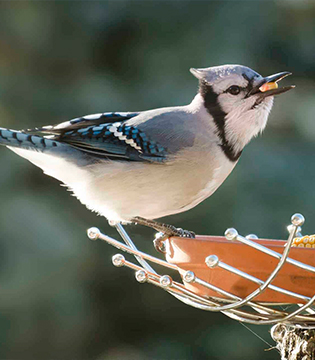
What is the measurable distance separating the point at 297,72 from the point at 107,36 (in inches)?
34.1

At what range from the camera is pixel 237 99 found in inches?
44.5

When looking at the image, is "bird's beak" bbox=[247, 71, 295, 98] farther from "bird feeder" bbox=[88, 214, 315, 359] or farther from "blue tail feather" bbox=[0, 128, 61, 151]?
"blue tail feather" bbox=[0, 128, 61, 151]

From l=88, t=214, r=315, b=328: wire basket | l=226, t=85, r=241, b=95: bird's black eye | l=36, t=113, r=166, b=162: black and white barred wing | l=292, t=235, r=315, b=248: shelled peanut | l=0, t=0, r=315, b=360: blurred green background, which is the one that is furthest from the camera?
l=0, t=0, r=315, b=360: blurred green background

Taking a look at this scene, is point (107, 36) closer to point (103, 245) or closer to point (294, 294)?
point (103, 245)

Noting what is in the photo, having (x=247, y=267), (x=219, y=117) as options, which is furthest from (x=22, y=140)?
(x=247, y=267)

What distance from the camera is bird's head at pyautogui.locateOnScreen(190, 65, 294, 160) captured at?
110cm

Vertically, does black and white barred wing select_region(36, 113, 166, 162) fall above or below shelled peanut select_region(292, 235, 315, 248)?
above

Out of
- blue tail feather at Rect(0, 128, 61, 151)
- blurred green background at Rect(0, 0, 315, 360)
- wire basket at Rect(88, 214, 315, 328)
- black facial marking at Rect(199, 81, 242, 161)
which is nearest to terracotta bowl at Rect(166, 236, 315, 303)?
wire basket at Rect(88, 214, 315, 328)

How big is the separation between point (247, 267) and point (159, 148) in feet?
1.36

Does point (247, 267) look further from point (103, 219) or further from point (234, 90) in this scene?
Answer: point (103, 219)

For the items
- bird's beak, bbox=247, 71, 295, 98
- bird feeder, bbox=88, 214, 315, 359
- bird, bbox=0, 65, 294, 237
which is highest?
bird's beak, bbox=247, 71, 295, 98

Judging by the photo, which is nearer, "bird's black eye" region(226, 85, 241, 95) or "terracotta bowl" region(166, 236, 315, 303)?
"terracotta bowl" region(166, 236, 315, 303)

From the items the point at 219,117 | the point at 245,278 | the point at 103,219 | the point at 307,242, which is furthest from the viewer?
the point at 103,219

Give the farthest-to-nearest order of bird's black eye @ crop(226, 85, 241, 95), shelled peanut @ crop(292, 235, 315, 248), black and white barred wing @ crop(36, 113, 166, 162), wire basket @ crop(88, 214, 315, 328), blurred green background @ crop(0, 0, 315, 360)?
blurred green background @ crop(0, 0, 315, 360) < black and white barred wing @ crop(36, 113, 166, 162) < bird's black eye @ crop(226, 85, 241, 95) < shelled peanut @ crop(292, 235, 315, 248) < wire basket @ crop(88, 214, 315, 328)
